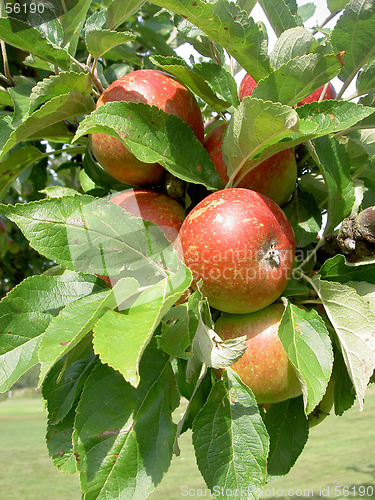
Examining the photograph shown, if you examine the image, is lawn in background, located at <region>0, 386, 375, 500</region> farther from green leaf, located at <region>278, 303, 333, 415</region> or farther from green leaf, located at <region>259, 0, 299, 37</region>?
green leaf, located at <region>259, 0, 299, 37</region>

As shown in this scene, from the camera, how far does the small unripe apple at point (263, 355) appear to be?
0.79 metres

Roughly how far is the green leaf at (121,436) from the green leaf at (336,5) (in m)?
0.98

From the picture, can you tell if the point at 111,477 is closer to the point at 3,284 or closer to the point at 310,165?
the point at 310,165

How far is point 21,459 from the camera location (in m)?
6.58

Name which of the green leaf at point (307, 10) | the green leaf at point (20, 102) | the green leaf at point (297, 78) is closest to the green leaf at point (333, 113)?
the green leaf at point (297, 78)

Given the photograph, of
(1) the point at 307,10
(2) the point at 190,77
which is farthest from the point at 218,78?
(1) the point at 307,10

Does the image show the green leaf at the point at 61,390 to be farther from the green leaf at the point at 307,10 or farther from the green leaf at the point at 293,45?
the green leaf at the point at 307,10

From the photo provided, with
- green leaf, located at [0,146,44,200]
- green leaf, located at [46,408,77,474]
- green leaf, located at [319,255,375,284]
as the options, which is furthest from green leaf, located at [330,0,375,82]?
green leaf, located at [46,408,77,474]

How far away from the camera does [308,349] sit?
706 mm

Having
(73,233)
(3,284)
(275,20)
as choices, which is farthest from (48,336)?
(3,284)

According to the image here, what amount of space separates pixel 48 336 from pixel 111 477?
0.23 m

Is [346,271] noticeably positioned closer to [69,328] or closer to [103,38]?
[69,328]

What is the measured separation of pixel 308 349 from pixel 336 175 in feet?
1.01

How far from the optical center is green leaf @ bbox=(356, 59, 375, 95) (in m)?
0.90
